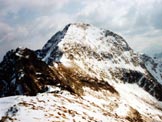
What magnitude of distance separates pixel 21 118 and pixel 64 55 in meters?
158

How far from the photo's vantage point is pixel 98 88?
5625 inches

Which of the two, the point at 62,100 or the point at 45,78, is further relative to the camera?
the point at 45,78

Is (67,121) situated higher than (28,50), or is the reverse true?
(28,50)

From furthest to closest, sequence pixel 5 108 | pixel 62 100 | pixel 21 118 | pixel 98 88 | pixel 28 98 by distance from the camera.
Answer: pixel 98 88
pixel 62 100
pixel 28 98
pixel 5 108
pixel 21 118

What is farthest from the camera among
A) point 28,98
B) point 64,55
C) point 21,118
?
point 64,55

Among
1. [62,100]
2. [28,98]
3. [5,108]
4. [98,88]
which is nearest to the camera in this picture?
[5,108]

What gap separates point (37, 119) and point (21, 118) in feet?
4.74

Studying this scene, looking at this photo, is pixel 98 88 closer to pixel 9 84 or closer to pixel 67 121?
pixel 9 84

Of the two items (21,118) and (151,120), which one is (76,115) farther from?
(151,120)

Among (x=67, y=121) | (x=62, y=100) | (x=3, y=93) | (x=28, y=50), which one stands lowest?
(x=67, y=121)

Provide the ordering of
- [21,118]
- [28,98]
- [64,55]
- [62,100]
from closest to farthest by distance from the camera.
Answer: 1. [21,118]
2. [28,98]
3. [62,100]
4. [64,55]

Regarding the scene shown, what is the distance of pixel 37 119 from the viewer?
96.4 ft

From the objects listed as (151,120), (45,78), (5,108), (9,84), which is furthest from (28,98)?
(151,120)

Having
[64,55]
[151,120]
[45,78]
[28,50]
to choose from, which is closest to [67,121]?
[45,78]
